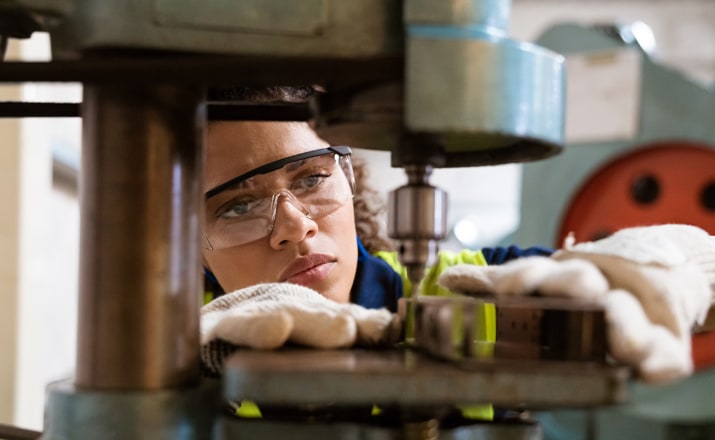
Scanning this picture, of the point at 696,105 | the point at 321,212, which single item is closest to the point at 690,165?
the point at 696,105

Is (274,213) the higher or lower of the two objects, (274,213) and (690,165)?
the lower

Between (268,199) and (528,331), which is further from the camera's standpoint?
(268,199)

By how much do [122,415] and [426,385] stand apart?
23cm

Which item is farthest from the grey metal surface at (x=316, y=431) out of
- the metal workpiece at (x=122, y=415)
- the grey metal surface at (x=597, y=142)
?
the grey metal surface at (x=597, y=142)

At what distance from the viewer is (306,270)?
3.81ft

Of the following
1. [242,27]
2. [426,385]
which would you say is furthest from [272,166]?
[426,385]

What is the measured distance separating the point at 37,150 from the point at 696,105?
1752 mm

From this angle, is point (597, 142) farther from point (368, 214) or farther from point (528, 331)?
point (528, 331)

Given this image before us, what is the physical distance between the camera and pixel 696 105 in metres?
2.13

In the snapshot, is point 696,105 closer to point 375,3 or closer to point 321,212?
point 321,212

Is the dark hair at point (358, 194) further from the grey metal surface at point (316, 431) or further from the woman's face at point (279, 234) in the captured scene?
the grey metal surface at point (316, 431)

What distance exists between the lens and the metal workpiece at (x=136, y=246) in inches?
22.1

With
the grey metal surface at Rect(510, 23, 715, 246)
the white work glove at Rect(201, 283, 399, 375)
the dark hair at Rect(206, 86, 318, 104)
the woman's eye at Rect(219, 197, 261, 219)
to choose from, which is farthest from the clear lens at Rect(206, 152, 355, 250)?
the grey metal surface at Rect(510, 23, 715, 246)

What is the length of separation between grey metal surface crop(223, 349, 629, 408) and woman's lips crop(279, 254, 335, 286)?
65 cm
